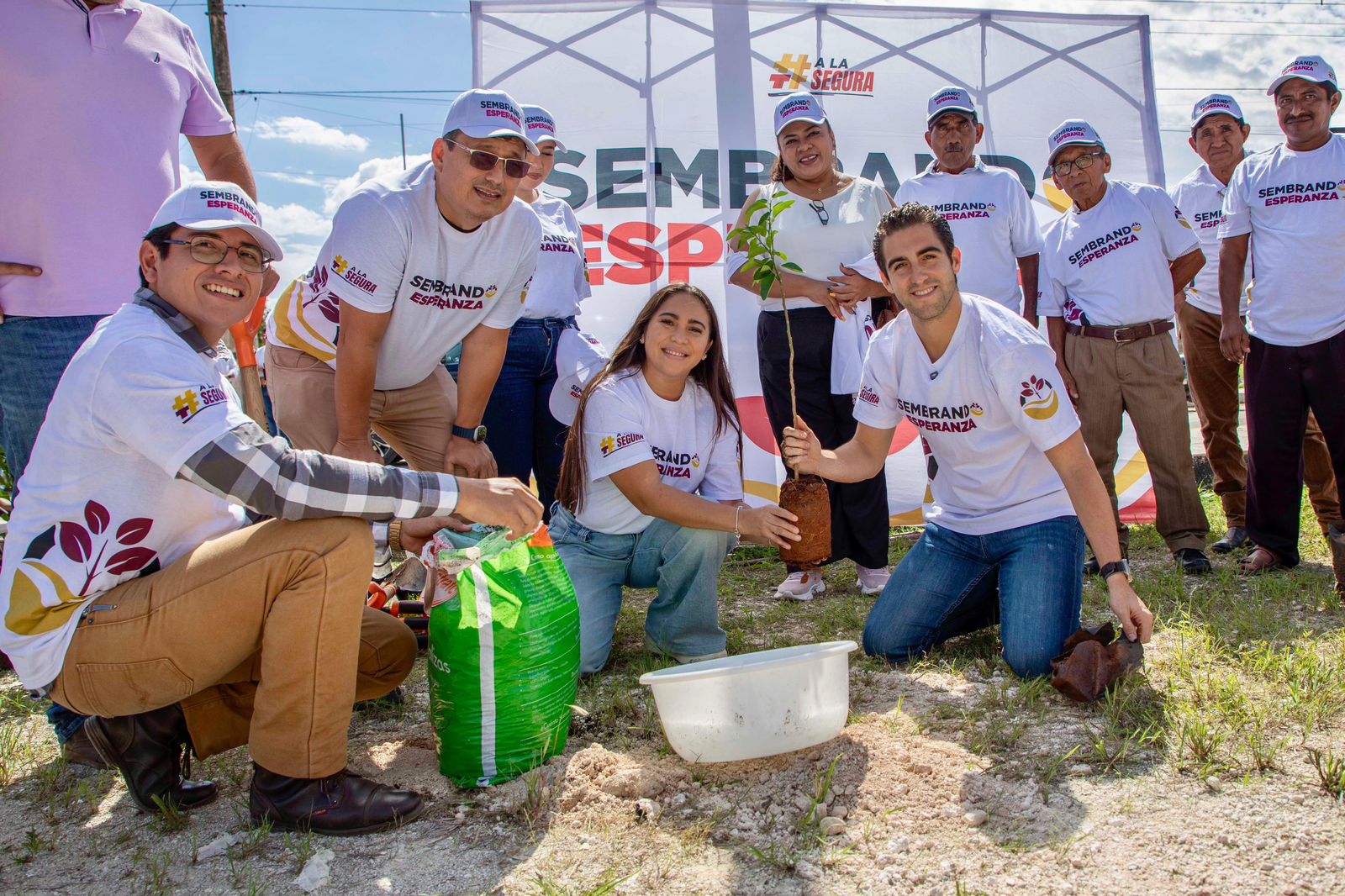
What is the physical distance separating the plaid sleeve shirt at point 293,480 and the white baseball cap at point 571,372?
1.71 m

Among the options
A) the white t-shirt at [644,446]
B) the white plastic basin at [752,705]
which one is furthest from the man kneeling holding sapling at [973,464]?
the white plastic basin at [752,705]

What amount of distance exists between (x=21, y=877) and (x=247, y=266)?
4.53ft

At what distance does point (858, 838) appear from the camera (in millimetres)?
1918

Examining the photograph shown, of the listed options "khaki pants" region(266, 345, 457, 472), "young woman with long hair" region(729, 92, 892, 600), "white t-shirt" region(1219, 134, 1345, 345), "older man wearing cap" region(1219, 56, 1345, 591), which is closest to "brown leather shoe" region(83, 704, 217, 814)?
"khaki pants" region(266, 345, 457, 472)

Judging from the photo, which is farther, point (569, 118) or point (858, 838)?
point (569, 118)

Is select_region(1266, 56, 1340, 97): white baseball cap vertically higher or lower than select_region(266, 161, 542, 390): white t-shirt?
higher

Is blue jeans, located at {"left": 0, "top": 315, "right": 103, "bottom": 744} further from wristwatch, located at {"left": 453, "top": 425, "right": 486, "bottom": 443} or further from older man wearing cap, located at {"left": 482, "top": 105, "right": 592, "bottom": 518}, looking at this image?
older man wearing cap, located at {"left": 482, "top": 105, "right": 592, "bottom": 518}

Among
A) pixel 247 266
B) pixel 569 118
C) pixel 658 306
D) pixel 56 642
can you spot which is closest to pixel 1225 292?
pixel 658 306

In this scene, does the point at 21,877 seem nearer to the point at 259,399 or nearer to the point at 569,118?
the point at 259,399

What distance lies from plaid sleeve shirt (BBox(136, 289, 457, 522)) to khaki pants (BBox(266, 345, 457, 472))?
1122 millimetres

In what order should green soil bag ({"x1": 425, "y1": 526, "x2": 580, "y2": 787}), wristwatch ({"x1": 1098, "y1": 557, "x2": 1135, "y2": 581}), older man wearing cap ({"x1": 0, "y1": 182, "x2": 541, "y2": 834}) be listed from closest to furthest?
older man wearing cap ({"x1": 0, "y1": 182, "x2": 541, "y2": 834}), green soil bag ({"x1": 425, "y1": 526, "x2": 580, "y2": 787}), wristwatch ({"x1": 1098, "y1": 557, "x2": 1135, "y2": 581})

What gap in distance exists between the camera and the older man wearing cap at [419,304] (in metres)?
2.82

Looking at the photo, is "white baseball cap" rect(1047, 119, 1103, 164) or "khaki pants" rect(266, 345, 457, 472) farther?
"white baseball cap" rect(1047, 119, 1103, 164)

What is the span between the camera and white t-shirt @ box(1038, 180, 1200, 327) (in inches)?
163
